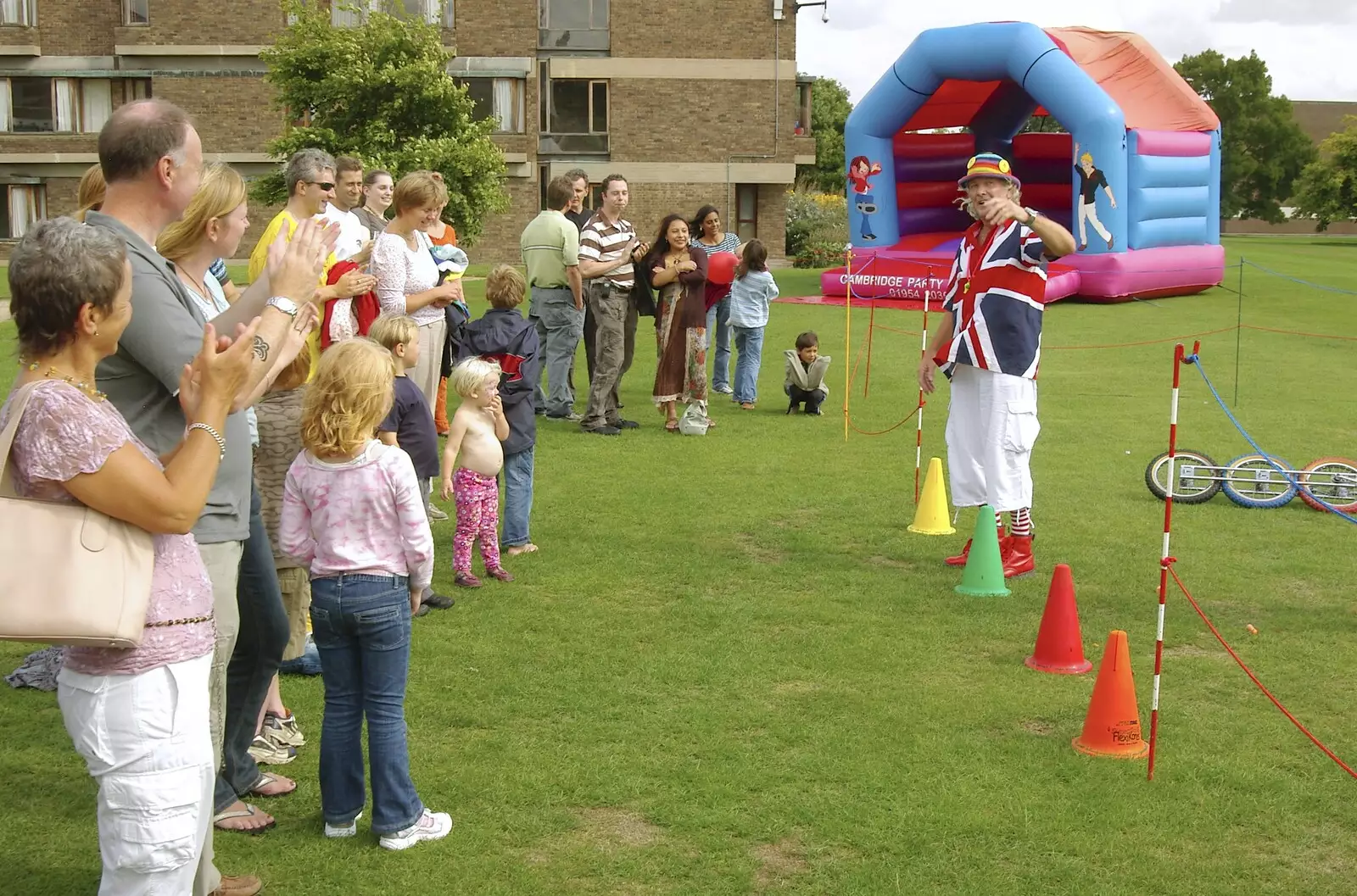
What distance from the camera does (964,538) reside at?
8.34m

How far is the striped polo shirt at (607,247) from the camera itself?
463 inches

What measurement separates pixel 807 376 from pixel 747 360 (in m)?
0.79

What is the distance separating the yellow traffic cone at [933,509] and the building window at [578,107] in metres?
35.0

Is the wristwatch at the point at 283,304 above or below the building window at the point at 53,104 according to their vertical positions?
below

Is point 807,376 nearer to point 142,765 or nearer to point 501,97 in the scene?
point 142,765

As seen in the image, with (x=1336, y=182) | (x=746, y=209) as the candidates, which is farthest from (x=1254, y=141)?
(x=746, y=209)

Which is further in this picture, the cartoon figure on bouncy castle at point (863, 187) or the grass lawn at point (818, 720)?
the cartoon figure on bouncy castle at point (863, 187)

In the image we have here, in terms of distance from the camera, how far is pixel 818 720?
5.34m

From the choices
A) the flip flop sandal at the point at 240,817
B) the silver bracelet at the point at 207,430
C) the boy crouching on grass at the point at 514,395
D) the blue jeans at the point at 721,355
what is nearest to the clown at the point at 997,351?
the boy crouching on grass at the point at 514,395

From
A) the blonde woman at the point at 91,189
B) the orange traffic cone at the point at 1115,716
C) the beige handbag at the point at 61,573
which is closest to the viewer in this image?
the beige handbag at the point at 61,573

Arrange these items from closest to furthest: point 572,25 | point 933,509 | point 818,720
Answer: point 818,720, point 933,509, point 572,25

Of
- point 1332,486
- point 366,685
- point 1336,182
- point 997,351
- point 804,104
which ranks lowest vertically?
point 1332,486

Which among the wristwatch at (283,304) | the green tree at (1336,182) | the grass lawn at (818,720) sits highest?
the green tree at (1336,182)

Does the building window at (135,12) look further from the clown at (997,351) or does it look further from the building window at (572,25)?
the clown at (997,351)
